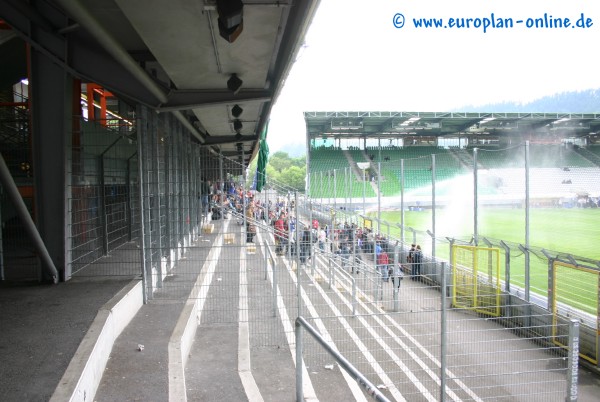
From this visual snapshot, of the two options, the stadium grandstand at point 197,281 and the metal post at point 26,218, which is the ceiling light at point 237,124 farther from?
the metal post at point 26,218

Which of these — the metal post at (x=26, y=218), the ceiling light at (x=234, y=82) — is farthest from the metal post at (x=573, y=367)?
the metal post at (x=26, y=218)

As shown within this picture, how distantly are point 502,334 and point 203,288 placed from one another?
4.60 metres

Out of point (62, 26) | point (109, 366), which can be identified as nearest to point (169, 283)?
point (109, 366)

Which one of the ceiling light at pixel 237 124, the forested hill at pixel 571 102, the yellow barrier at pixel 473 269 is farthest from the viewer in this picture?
the forested hill at pixel 571 102

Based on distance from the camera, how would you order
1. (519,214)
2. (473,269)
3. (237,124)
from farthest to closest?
(237,124) < (519,214) < (473,269)

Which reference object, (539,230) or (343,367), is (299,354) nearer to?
(343,367)

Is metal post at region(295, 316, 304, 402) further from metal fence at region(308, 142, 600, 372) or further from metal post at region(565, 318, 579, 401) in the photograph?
metal fence at region(308, 142, 600, 372)

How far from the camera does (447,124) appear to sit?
121ft

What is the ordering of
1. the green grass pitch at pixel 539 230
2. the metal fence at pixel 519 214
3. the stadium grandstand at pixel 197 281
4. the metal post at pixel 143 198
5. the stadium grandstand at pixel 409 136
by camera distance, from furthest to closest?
the stadium grandstand at pixel 409 136
the green grass pitch at pixel 539 230
the metal fence at pixel 519 214
the metal post at pixel 143 198
the stadium grandstand at pixel 197 281

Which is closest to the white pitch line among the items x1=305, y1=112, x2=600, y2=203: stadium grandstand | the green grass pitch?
the green grass pitch

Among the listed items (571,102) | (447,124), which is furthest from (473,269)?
(571,102)

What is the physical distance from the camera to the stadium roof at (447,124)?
3322 cm

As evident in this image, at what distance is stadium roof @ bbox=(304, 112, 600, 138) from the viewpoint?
109 feet

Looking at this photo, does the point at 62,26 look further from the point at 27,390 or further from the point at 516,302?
the point at 516,302
